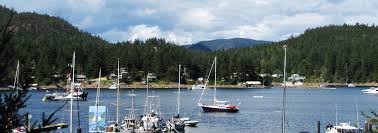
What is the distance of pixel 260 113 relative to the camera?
10175cm

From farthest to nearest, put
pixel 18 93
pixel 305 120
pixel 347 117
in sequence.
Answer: pixel 347 117 < pixel 305 120 < pixel 18 93

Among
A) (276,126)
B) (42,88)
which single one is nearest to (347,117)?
(276,126)

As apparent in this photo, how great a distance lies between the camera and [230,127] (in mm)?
75812

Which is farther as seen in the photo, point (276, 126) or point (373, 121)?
point (276, 126)

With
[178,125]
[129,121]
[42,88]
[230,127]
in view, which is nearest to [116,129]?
[129,121]

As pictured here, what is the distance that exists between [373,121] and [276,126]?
159 ft

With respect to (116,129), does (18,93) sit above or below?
above

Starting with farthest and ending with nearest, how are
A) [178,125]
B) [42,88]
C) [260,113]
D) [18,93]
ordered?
1. [42,88]
2. [260,113]
3. [178,125]
4. [18,93]

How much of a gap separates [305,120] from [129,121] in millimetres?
36303

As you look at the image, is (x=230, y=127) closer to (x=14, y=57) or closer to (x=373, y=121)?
(x=373, y=121)

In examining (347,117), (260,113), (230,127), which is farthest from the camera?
(260,113)

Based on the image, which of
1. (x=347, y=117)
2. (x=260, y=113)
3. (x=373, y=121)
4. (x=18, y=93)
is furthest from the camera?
(x=260, y=113)

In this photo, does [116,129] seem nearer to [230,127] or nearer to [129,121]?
[129,121]

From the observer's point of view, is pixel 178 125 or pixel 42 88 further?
pixel 42 88
